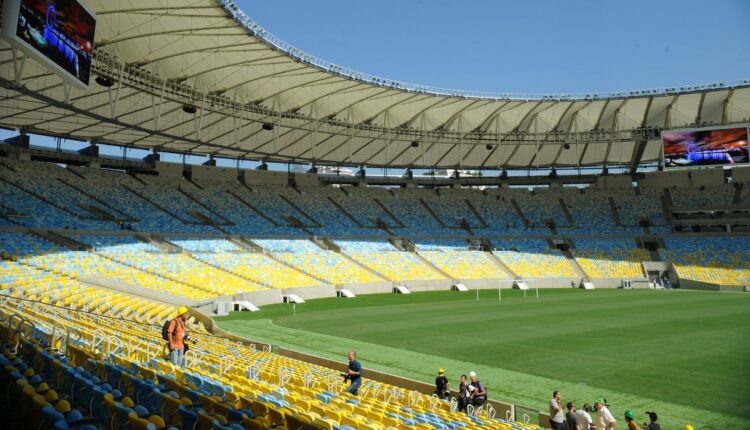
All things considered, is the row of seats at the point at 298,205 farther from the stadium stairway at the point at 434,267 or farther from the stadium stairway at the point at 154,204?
the stadium stairway at the point at 434,267

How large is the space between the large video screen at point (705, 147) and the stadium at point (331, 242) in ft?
0.66

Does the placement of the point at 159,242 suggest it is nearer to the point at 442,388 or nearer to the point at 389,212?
the point at 389,212

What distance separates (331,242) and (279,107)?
1635 cm

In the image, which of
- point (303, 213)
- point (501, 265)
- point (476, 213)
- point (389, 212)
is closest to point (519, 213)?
point (476, 213)

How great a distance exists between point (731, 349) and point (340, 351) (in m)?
14.3

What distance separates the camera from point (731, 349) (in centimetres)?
2006

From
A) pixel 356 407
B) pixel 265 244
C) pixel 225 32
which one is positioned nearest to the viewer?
pixel 356 407

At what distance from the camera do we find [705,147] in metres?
48.4

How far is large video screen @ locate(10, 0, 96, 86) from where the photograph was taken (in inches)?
702

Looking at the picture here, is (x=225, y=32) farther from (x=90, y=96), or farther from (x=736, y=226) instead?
(x=736, y=226)

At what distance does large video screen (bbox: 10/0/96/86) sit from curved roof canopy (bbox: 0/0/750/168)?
11.1ft

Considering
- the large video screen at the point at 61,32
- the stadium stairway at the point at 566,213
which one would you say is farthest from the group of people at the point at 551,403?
the stadium stairway at the point at 566,213

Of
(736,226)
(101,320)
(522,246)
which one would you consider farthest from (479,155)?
(101,320)

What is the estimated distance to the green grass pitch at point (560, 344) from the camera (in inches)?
567
